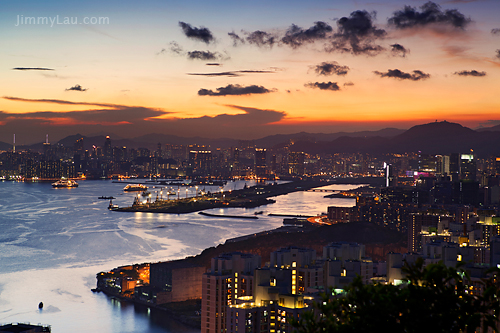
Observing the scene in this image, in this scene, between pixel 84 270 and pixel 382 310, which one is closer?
pixel 382 310

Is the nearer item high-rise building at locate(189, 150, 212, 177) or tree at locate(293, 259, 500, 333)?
tree at locate(293, 259, 500, 333)

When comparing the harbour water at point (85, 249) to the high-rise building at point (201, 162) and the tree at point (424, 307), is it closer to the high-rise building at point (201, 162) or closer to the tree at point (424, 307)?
the tree at point (424, 307)

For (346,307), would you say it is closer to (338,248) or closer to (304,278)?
(304,278)

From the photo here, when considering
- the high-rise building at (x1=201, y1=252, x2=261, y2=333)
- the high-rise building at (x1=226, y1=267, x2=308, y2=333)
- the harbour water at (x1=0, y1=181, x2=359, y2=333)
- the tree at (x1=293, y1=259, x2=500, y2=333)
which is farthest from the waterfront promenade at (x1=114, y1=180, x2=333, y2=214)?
the tree at (x1=293, y1=259, x2=500, y2=333)

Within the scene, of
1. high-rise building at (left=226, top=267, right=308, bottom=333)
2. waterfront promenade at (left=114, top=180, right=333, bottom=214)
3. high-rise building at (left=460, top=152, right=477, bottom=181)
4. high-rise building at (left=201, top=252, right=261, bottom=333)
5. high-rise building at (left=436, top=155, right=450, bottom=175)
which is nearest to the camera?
high-rise building at (left=226, top=267, right=308, bottom=333)

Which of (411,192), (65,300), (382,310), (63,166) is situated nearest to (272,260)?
(65,300)

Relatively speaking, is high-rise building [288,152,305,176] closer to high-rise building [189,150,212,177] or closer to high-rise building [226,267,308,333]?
high-rise building [189,150,212,177]
